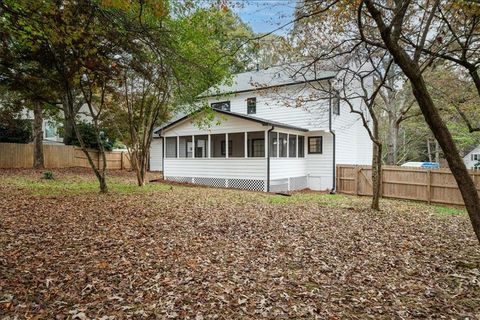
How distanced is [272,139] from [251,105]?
3.62 meters

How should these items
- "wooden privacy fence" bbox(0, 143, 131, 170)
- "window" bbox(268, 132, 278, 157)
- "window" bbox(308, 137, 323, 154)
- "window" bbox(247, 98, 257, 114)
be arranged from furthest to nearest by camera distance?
"wooden privacy fence" bbox(0, 143, 131, 170)
"window" bbox(247, 98, 257, 114)
"window" bbox(308, 137, 323, 154)
"window" bbox(268, 132, 278, 157)

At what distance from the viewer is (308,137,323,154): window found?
16781 mm

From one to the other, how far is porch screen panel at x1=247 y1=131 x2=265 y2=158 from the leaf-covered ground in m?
8.27

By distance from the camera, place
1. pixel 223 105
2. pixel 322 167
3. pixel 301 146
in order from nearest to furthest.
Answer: pixel 322 167 < pixel 301 146 < pixel 223 105

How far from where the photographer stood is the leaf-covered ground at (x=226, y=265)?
10.9ft

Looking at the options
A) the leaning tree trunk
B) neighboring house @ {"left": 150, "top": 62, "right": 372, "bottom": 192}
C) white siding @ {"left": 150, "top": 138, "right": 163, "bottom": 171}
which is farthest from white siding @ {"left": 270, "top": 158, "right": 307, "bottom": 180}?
white siding @ {"left": 150, "top": 138, "right": 163, "bottom": 171}

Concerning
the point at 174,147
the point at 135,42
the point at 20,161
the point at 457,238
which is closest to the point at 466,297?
the point at 457,238

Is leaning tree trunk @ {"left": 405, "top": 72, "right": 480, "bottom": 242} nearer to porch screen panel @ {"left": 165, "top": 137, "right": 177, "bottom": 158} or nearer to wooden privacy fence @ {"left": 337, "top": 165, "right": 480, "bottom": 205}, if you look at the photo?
wooden privacy fence @ {"left": 337, "top": 165, "right": 480, "bottom": 205}

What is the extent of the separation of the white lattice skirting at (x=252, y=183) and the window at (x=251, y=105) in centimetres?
474

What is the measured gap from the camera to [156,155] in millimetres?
26422

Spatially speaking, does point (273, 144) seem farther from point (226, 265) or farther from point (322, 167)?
point (226, 265)

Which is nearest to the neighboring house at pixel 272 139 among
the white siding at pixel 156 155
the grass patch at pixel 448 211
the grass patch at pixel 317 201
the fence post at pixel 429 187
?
the grass patch at pixel 317 201

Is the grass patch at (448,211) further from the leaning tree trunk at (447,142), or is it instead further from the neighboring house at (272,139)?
the leaning tree trunk at (447,142)

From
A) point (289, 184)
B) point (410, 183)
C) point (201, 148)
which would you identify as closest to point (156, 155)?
point (201, 148)
